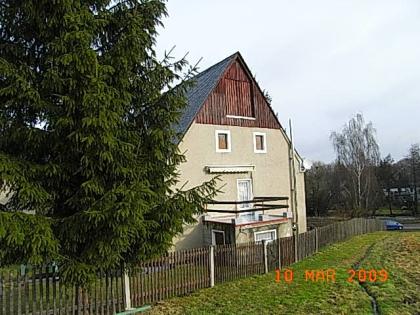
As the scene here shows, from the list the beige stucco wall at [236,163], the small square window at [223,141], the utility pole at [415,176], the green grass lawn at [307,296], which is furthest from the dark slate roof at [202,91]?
the utility pole at [415,176]

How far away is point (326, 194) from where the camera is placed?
58281 mm

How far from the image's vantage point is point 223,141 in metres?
21.2

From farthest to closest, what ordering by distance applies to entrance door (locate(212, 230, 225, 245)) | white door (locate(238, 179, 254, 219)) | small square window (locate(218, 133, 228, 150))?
white door (locate(238, 179, 254, 219))
small square window (locate(218, 133, 228, 150))
entrance door (locate(212, 230, 225, 245))

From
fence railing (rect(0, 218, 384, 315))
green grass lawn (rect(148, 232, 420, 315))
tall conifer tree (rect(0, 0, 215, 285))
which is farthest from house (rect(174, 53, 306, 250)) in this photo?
tall conifer tree (rect(0, 0, 215, 285))

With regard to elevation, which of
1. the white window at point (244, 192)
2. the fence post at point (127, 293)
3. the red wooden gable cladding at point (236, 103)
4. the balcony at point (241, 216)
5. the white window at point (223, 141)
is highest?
the red wooden gable cladding at point (236, 103)

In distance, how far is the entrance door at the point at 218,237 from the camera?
1838 centimetres

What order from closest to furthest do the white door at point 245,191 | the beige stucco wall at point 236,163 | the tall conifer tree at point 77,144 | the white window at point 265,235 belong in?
the tall conifer tree at point 77,144 → the white window at point 265,235 → the beige stucco wall at point 236,163 → the white door at point 245,191

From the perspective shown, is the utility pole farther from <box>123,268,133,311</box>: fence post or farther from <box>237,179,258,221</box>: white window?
<box>123,268,133,311</box>: fence post

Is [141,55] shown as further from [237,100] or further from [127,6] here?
[237,100]

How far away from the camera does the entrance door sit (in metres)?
18.4

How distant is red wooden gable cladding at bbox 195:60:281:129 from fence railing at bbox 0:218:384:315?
7.83m

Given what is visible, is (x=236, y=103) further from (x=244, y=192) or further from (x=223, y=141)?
(x=244, y=192)

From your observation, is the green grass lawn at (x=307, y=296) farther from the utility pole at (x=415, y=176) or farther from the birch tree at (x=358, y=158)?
the utility pole at (x=415, y=176)

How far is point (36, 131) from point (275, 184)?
17.5 metres
